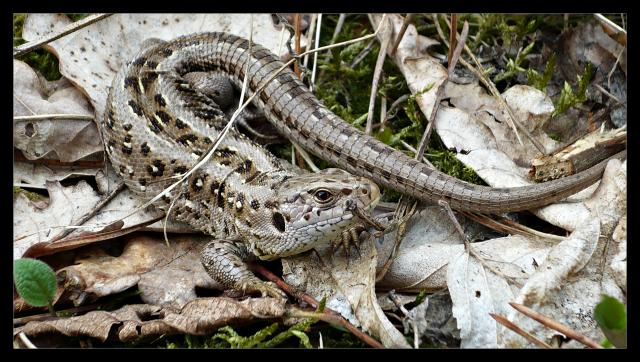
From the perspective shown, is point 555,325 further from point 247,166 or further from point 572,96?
point 247,166

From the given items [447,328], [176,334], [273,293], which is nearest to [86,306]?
[176,334]

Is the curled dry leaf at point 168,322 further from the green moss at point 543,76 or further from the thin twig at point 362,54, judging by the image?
the green moss at point 543,76

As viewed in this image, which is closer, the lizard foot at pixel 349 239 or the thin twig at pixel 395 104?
the lizard foot at pixel 349 239

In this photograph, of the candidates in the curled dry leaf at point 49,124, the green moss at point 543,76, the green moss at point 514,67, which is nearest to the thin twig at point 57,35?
the curled dry leaf at point 49,124

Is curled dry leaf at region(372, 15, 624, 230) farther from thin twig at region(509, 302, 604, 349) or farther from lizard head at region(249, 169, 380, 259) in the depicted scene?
thin twig at region(509, 302, 604, 349)

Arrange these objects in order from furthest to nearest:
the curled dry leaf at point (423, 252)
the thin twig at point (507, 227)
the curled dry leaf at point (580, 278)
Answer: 1. the thin twig at point (507, 227)
2. the curled dry leaf at point (423, 252)
3. the curled dry leaf at point (580, 278)

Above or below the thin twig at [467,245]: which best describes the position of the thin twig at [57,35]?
above

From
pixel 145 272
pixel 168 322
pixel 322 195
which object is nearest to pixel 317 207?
pixel 322 195
